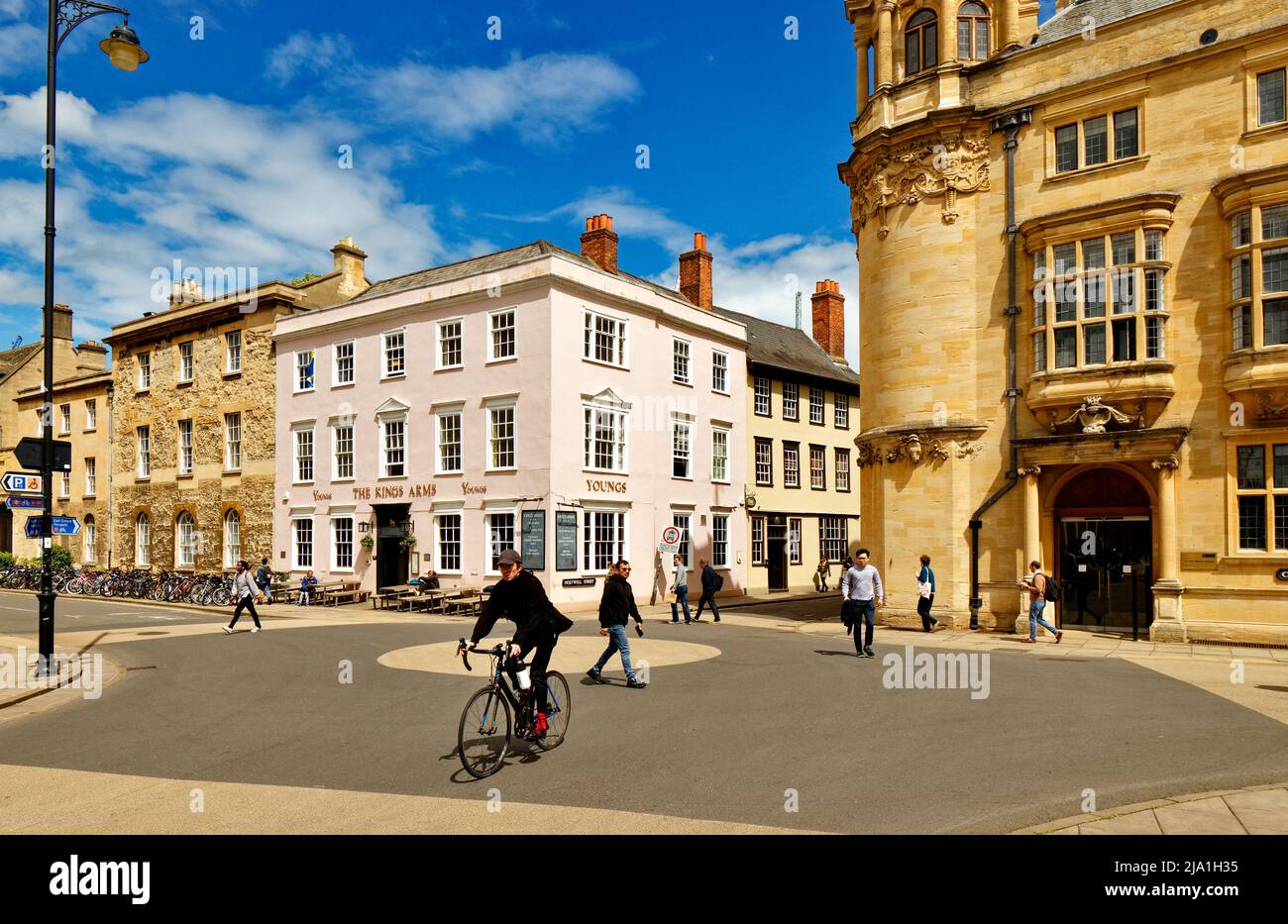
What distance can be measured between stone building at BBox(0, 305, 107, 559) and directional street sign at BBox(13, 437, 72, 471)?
110ft

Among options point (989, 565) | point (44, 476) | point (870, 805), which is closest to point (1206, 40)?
point (989, 565)

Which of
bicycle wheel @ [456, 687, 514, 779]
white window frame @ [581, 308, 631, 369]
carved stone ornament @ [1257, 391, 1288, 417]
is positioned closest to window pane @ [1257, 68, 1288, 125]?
carved stone ornament @ [1257, 391, 1288, 417]

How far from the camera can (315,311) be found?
3394 cm

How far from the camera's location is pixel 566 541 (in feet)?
89.2

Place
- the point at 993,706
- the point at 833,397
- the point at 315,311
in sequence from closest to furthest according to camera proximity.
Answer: the point at 993,706 → the point at 315,311 → the point at 833,397

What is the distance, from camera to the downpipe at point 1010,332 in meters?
21.7

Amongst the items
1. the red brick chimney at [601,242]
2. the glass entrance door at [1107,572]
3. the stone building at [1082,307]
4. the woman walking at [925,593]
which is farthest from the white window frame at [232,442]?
the glass entrance door at [1107,572]

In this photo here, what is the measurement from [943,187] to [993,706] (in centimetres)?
1561

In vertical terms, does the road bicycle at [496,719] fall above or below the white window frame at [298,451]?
below

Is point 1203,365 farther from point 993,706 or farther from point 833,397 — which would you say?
point 833,397

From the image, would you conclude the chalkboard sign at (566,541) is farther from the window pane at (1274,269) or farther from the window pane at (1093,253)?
the window pane at (1274,269)

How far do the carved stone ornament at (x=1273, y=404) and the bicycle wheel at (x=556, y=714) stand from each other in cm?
1667

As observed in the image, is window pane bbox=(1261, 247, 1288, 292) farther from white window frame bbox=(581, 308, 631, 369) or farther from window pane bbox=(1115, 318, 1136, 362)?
white window frame bbox=(581, 308, 631, 369)

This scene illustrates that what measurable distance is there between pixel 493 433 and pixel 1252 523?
2042 centimetres
